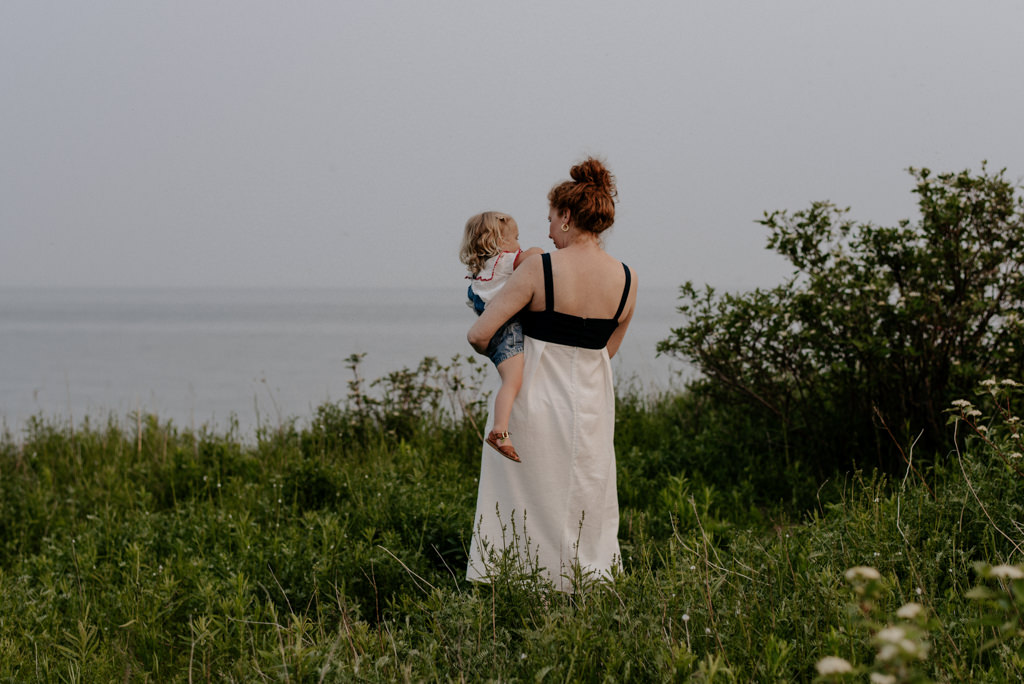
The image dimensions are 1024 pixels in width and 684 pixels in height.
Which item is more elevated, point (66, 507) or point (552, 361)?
point (552, 361)

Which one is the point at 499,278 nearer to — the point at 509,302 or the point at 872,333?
the point at 509,302

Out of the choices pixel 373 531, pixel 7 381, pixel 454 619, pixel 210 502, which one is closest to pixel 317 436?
pixel 210 502

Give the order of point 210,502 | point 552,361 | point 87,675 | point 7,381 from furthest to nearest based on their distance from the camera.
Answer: point 7,381
point 210,502
point 552,361
point 87,675

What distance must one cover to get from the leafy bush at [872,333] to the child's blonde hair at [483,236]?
311 centimetres

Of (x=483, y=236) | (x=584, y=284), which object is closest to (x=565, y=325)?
(x=584, y=284)

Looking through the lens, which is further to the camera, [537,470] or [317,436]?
[317,436]

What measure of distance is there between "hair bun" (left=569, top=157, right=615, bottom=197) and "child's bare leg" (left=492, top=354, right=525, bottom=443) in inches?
36.6

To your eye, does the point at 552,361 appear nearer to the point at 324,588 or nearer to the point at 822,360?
the point at 324,588

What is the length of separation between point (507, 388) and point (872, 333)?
3.87m

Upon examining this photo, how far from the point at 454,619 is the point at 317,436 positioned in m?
5.26

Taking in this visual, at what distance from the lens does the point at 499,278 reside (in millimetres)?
4223

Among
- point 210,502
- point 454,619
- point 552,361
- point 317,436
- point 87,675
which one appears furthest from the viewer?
point 317,436

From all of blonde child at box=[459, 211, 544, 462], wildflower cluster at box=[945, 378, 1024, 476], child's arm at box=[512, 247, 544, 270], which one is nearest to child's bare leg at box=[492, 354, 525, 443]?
blonde child at box=[459, 211, 544, 462]

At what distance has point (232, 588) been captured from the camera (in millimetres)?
4855
